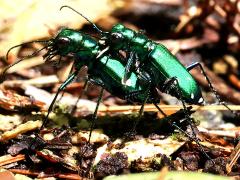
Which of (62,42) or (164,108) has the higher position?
(62,42)

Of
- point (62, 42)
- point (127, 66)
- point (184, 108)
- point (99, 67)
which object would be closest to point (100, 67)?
point (99, 67)

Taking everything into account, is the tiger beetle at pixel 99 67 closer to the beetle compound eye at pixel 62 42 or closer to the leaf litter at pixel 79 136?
the beetle compound eye at pixel 62 42

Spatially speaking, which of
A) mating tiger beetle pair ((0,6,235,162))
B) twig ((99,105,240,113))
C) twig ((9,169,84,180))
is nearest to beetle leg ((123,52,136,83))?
mating tiger beetle pair ((0,6,235,162))

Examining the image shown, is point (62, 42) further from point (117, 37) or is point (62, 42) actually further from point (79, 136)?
point (79, 136)

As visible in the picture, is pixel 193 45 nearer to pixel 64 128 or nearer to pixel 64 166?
pixel 64 128

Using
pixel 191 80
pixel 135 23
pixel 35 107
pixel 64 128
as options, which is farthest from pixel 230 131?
pixel 135 23

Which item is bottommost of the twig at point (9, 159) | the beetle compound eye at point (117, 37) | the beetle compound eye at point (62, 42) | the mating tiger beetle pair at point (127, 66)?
the twig at point (9, 159)

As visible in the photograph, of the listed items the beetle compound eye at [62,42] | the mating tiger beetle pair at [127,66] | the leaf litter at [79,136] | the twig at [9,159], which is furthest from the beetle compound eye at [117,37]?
the twig at [9,159]

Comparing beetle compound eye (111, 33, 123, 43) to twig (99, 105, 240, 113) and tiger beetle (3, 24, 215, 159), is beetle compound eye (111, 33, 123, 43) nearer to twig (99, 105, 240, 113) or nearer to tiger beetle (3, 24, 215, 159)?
tiger beetle (3, 24, 215, 159)
